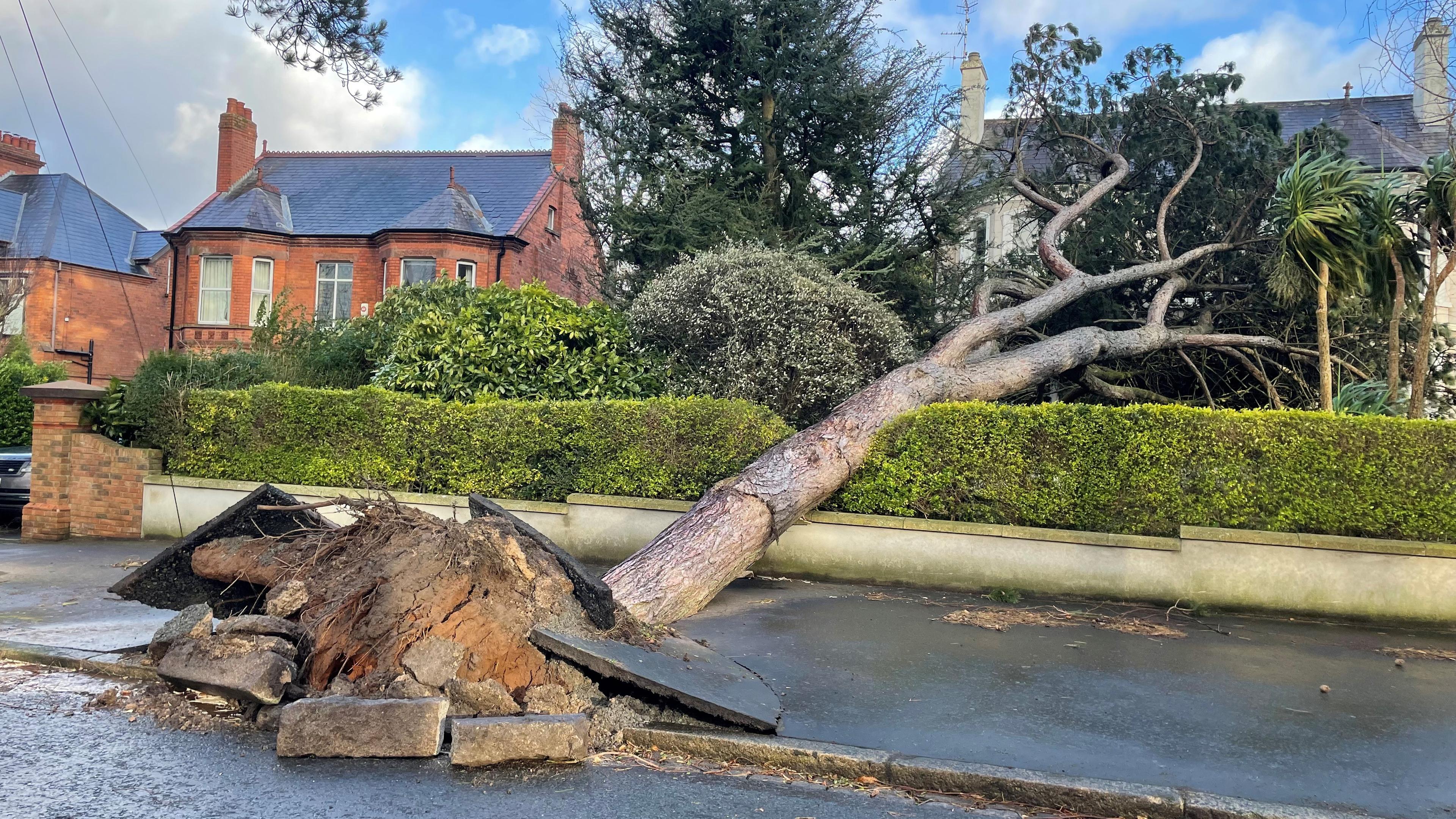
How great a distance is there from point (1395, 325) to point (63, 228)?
118ft

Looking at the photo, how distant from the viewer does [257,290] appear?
25.1 meters

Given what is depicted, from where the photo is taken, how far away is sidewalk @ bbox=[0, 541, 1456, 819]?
426cm

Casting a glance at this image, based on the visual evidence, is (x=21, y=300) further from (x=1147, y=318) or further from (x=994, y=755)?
(x=994, y=755)

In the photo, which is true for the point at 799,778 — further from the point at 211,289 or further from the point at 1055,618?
the point at 211,289

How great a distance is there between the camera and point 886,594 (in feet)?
26.7

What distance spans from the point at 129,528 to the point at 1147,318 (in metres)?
12.8

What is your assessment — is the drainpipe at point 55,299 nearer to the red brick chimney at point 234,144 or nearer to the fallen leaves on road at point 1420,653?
the red brick chimney at point 234,144

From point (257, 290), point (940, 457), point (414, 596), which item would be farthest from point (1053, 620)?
point (257, 290)

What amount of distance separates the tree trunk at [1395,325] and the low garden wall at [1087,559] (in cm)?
260

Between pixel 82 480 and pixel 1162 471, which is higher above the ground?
pixel 1162 471

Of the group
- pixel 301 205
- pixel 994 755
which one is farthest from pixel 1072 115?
pixel 301 205

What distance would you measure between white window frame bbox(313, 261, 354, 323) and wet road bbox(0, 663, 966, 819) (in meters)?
22.3

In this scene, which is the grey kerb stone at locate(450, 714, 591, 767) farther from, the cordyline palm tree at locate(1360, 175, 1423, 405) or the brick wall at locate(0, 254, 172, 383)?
the brick wall at locate(0, 254, 172, 383)

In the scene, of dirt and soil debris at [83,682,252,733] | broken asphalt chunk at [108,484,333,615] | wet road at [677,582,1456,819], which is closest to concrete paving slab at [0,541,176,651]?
broken asphalt chunk at [108,484,333,615]
